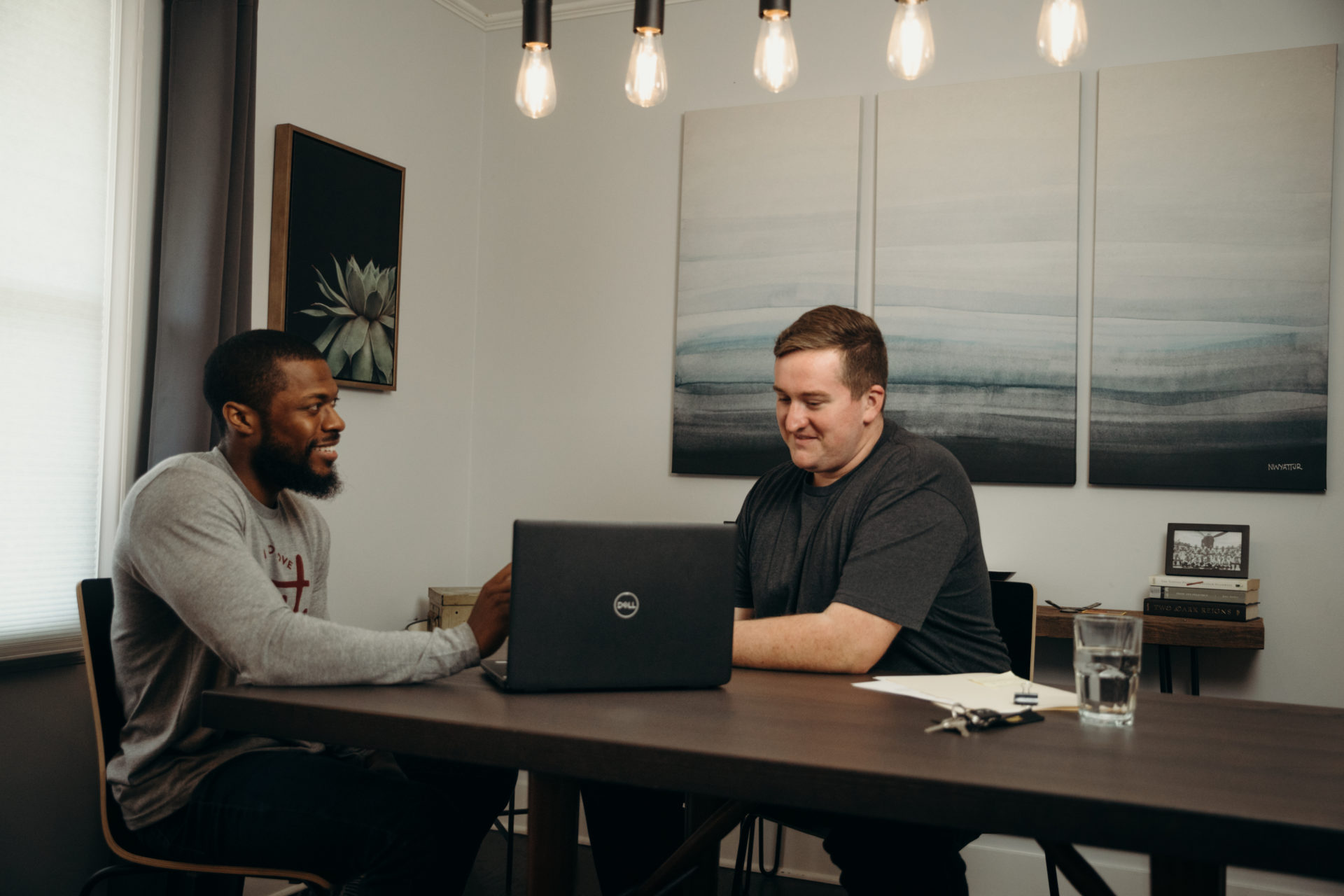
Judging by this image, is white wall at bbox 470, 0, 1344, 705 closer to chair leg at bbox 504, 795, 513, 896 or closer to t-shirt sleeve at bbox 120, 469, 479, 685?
chair leg at bbox 504, 795, 513, 896

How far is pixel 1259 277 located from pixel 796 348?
155 cm

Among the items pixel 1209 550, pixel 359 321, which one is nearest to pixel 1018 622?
pixel 1209 550

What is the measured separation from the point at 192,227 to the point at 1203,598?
104 inches

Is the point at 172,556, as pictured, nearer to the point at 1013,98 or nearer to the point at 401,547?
the point at 401,547

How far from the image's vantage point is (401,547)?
11.1 ft

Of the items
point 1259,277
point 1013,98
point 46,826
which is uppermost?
A: point 1013,98

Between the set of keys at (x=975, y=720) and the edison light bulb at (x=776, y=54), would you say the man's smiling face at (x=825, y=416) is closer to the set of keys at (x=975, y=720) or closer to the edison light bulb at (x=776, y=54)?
the edison light bulb at (x=776, y=54)

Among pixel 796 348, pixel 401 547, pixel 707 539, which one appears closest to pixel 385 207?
pixel 401 547

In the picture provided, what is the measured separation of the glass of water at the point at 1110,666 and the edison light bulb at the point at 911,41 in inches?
32.4

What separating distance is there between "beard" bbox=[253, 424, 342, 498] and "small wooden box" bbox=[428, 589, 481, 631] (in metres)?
1.37

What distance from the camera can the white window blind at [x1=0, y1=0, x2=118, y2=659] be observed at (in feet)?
7.15

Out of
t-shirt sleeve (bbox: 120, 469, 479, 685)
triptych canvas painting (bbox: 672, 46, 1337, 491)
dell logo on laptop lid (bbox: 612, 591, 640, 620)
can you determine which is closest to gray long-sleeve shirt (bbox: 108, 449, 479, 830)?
t-shirt sleeve (bbox: 120, 469, 479, 685)

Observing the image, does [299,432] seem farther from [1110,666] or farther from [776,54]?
[1110,666]

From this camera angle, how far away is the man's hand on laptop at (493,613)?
1413mm
